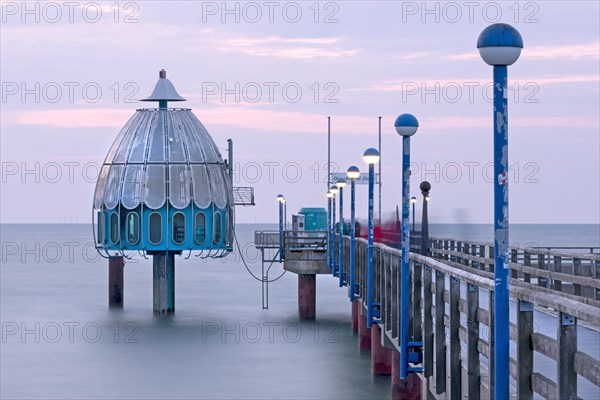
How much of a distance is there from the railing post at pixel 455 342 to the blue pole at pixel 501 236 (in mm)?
2822

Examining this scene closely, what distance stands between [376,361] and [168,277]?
1099 inches

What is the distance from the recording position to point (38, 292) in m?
82.1

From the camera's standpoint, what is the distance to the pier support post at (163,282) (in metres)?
58.6

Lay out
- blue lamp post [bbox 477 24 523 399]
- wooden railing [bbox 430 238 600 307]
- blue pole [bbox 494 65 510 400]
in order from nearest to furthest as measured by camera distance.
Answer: blue lamp post [bbox 477 24 523 399] < blue pole [bbox 494 65 510 400] < wooden railing [bbox 430 238 600 307]

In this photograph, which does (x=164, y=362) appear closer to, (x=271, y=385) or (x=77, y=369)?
(x=77, y=369)

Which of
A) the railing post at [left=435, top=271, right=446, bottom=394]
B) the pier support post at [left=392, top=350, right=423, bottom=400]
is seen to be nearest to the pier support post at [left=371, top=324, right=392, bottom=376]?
the pier support post at [left=392, top=350, right=423, bottom=400]

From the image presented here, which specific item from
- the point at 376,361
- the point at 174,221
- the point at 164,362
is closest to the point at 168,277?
the point at 174,221

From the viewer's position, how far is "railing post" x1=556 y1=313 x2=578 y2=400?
7.91m

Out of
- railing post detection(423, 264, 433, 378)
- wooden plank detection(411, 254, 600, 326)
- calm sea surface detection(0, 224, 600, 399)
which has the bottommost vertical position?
calm sea surface detection(0, 224, 600, 399)

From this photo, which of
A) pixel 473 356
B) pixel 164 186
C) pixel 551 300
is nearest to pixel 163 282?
pixel 164 186

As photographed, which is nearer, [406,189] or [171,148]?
[406,189]

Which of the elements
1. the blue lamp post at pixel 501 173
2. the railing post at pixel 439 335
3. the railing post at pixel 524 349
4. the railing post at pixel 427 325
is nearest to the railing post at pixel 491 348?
the blue lamp post at pixel 501 173

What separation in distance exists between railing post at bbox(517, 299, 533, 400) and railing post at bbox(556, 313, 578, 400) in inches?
40.9

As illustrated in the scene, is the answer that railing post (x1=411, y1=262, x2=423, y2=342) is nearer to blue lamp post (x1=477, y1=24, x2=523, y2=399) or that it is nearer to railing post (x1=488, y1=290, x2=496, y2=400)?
railing post (x1=488, y1=290, x2=496, y2=400)
